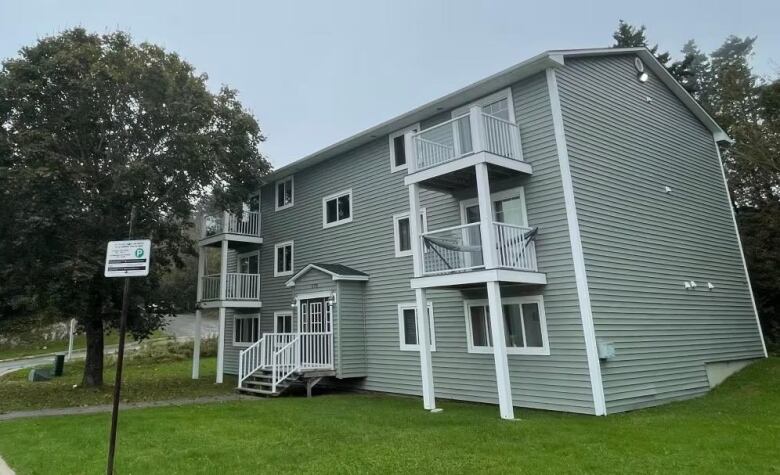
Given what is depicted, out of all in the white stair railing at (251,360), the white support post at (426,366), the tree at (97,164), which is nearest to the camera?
the white support post at (426,366)

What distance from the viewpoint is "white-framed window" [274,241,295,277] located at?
1877 centimetres

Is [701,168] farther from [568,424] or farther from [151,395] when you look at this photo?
[151,395]

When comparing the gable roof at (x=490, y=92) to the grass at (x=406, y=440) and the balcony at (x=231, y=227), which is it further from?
the grass at (x=406, y=440)

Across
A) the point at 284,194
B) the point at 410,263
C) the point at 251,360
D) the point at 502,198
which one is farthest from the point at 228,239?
the point at 502,198

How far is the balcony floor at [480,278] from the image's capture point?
1029 cm

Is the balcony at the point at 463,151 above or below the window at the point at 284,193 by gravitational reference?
below

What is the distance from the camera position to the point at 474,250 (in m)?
11.1

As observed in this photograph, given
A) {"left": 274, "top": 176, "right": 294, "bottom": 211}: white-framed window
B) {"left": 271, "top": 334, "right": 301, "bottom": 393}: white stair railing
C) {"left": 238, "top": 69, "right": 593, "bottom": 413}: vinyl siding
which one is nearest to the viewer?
{"left": 238, "top": 69, "right": 593, "bottom": 413}: vinyl siding

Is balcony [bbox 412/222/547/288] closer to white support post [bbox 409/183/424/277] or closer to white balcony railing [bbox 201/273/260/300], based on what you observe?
white support post [bbox 409/183/424/277]

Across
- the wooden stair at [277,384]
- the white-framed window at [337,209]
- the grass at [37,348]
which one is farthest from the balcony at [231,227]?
the grass at [37,348]

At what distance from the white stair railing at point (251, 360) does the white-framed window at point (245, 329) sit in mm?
4099

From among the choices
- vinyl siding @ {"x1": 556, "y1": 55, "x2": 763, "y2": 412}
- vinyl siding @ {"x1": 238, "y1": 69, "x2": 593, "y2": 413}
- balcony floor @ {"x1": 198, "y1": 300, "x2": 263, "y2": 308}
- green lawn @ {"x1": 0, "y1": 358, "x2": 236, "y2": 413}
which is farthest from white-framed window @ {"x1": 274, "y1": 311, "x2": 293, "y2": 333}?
vinyl siding @ {"x1": 556, "y1": 55, "x2": 763, "y2": 412}

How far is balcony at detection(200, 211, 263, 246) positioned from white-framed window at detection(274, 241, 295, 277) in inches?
46.4

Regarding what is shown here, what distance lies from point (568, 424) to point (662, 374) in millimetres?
4211
